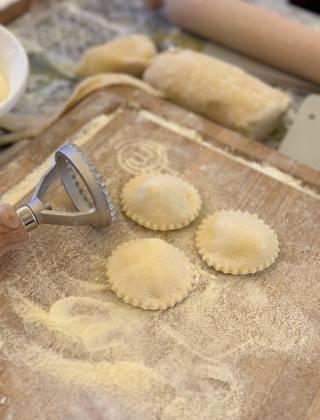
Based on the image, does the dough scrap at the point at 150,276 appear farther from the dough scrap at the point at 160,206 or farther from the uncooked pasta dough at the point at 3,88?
the uncooked pasta dough at the point at 3,88

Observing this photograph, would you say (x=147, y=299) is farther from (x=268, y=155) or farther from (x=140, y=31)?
(x=140, y=31)

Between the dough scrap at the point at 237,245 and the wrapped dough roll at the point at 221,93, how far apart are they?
0.30 metres

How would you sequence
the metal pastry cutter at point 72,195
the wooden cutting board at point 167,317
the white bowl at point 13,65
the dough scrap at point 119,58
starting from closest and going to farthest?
the wooden cutting board at point 167,317
the metal pastry cutter at point 72,195
the white bowl at point 13,65
the dough scrap at point 119,58

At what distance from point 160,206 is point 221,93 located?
36 cm

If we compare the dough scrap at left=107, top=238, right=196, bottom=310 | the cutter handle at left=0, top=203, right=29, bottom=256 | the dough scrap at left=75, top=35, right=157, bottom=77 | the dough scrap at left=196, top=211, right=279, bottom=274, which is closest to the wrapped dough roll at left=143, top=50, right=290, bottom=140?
the dough scrap at left=75, top=35, right=157, bottom=77

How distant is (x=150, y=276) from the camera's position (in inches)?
34.4

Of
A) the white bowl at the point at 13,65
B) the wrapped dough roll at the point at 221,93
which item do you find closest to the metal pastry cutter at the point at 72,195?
the white bowl at the point at 13,65

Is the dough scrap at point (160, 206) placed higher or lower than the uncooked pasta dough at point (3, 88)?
lower

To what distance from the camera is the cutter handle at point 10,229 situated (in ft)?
2.77

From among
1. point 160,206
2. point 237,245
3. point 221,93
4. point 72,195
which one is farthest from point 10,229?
point 221,93

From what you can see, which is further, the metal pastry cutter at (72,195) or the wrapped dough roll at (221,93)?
the wrapped dough roll at (221,93)

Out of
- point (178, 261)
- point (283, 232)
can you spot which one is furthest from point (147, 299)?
point (283, 232)

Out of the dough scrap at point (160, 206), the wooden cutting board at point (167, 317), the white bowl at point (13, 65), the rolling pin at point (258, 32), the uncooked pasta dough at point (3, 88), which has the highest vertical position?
the white bowl at point (13, 65)

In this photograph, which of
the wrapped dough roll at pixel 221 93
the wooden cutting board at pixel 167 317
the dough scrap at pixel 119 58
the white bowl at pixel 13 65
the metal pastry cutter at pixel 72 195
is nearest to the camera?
the wooden cutting board at pixel 167 317
